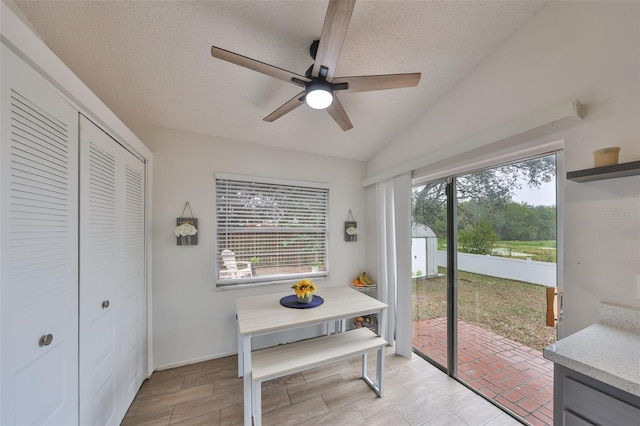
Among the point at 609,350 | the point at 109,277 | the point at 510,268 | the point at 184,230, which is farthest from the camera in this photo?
the point at 184,230

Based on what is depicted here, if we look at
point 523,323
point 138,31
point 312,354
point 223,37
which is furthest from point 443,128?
point 138,31

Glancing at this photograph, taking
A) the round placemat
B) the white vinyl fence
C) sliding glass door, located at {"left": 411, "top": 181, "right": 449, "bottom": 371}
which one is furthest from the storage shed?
the round placemat

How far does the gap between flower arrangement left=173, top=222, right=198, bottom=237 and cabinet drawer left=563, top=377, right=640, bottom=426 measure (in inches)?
109

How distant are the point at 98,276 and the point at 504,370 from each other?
10.3 ft

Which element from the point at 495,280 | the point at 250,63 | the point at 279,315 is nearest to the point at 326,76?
the point at 250,63

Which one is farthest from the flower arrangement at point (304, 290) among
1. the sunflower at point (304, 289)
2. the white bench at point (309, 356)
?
the white bench at point (309, 356)

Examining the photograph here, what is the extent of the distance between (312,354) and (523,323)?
1682 millimetres

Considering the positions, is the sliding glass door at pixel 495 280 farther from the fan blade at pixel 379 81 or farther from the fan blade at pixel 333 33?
the fan blade at pixel 333 33

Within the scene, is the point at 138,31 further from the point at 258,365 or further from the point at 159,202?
the point at 258,365

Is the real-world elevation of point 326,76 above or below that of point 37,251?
above

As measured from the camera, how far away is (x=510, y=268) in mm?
1880

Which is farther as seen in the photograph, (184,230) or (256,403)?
(184,230)

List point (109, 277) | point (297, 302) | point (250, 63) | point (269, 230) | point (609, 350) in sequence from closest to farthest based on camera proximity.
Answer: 1. point (609, 350)
2. point (250, 63)
3. point (109, 277)
4. point (297, 302)
5. point (269, 230)

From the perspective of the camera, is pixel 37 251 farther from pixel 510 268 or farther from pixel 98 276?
pixel 510 268
